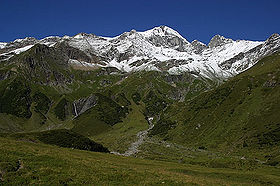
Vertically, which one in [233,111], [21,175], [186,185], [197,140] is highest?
[233,111]

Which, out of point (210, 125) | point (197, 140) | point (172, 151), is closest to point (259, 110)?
point (210, 125)

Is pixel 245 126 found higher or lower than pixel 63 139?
higher

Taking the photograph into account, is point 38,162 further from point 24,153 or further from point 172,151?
point 172,151

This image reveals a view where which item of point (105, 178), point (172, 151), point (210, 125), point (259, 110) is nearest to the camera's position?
point (105, 178)

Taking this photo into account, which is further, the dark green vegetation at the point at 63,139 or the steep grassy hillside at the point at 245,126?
the steep grassy hillside at the point at 245,126

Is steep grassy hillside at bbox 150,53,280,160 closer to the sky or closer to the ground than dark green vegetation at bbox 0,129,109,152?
closer to the sky

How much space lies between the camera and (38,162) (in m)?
29.0

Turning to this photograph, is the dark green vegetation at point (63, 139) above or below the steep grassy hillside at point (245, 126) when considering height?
below

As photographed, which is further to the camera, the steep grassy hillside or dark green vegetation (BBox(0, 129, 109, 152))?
the steep grassy hillside

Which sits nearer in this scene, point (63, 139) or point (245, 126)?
point (63, 139)

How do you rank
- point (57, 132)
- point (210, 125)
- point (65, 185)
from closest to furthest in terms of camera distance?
point (65, 185), point (57, 132), point (210, 125)

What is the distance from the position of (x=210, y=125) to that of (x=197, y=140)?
19.8 m

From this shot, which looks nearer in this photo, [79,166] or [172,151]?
[79,166]

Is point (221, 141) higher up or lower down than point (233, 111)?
lower down
